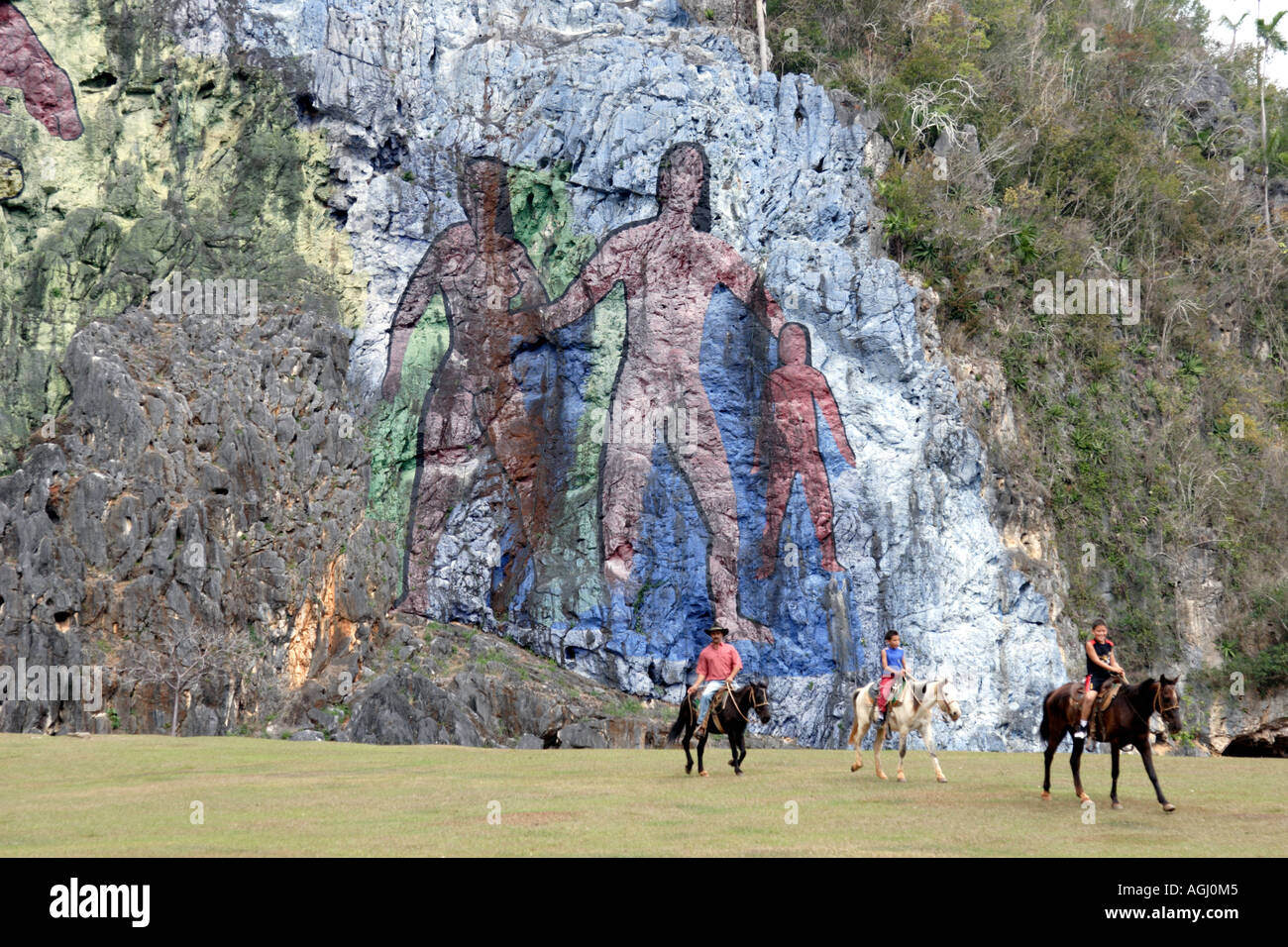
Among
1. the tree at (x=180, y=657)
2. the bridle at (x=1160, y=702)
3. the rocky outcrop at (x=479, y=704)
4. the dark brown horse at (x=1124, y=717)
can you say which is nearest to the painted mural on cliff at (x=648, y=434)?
the rocky outcrop at (x=479, y=704)

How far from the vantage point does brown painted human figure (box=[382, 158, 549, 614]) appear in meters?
33.4

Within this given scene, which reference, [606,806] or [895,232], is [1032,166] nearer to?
[895,232]

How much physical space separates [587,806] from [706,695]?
357 centimetres

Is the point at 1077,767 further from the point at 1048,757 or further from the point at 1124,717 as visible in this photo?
the point at 1124,717

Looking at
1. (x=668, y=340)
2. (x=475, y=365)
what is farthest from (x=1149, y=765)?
(x=475, y=365)

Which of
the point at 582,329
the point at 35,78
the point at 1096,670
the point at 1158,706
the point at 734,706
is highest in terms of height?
the point at 35,78

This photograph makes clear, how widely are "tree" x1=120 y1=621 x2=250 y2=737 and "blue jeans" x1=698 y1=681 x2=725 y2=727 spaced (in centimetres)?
1483

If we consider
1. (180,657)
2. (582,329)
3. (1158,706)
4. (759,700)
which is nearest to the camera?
(1158,706)

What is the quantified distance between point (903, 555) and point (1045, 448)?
712cm

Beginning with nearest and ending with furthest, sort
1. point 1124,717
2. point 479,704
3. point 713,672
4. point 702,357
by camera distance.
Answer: point 1124,717 → point 713,672 → point 479,704 → point 702,357

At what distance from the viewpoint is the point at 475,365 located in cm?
3425

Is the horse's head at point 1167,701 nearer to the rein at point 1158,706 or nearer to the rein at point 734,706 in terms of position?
the rein at point 1158,706

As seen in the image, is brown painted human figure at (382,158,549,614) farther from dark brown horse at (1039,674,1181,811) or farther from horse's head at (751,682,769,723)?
dark brown horse at (1039,674,1181,811)

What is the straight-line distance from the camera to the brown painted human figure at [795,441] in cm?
3250
